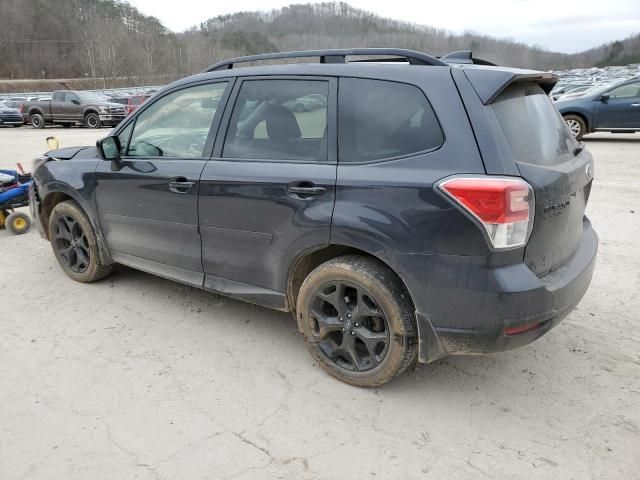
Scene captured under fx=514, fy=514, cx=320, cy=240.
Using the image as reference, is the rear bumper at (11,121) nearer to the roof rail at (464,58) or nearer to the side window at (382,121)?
the side window at (382,121)

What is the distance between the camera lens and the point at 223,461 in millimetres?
2379

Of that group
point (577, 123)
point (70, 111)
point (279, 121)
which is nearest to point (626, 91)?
point (577, 123)

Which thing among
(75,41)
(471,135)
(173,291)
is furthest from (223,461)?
(75,41)

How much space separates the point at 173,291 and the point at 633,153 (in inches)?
442

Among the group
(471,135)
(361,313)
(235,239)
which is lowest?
(361,313)

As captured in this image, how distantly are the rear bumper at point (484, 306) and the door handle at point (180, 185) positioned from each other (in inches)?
64.5

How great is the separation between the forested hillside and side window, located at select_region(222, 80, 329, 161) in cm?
7190

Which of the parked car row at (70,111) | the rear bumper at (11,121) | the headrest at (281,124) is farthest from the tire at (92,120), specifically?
the headrest at (281,124)

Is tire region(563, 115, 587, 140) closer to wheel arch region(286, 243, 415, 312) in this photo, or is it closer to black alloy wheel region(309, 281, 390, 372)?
wheel arch region(286, 243, 415, 312)

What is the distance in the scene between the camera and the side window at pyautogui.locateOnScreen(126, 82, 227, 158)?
3455mm

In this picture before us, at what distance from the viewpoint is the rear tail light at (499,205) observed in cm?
232

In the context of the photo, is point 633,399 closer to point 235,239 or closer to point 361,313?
point 361,313

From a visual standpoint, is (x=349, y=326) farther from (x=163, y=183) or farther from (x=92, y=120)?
(x=92, y=120)

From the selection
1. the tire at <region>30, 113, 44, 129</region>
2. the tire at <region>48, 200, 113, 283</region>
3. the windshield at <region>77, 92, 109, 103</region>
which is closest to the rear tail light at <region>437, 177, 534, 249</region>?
the tire at <region>48, 200, 113, 283</region>
